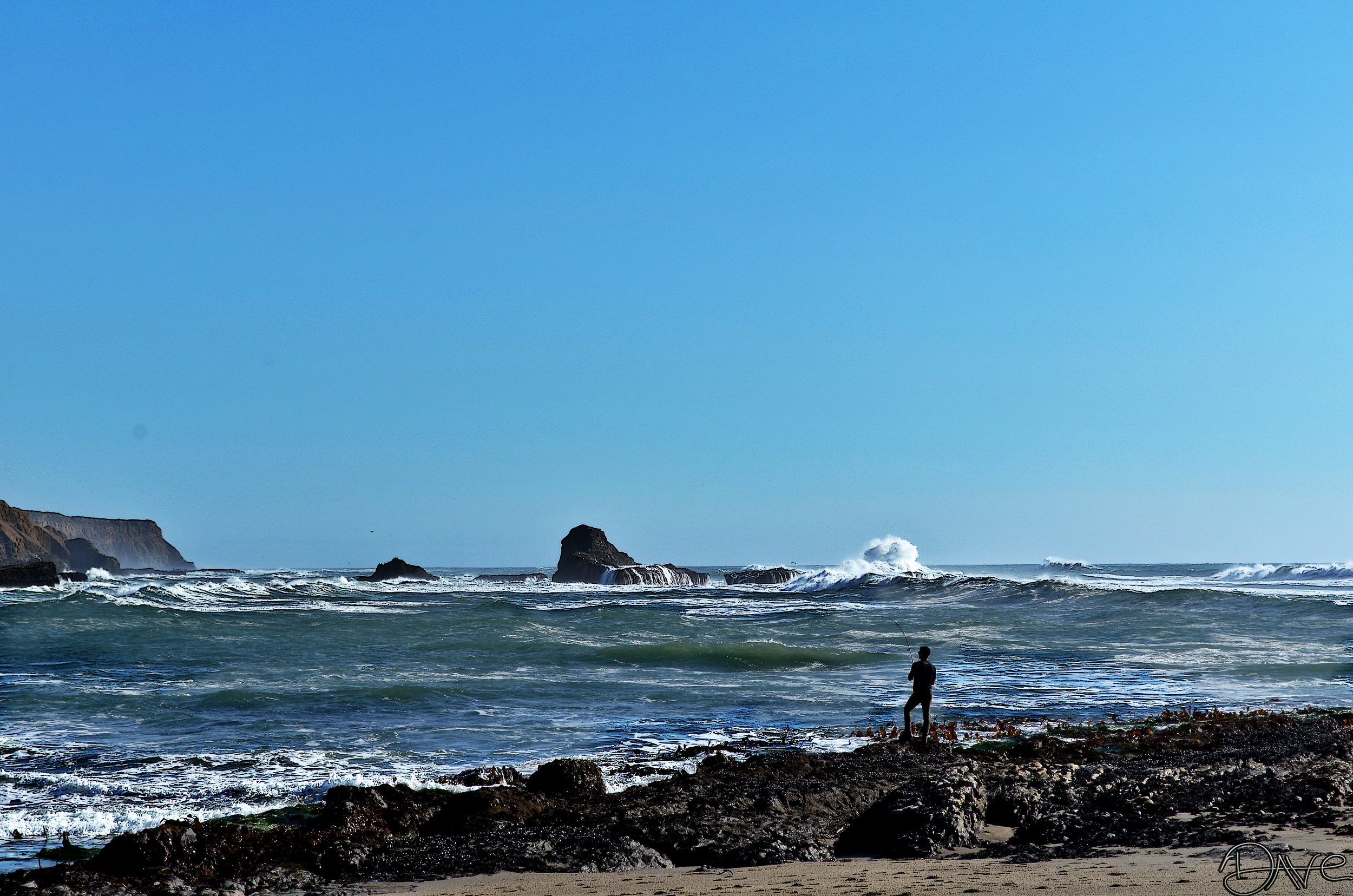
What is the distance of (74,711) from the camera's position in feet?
50.4

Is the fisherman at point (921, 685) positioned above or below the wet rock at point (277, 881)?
above

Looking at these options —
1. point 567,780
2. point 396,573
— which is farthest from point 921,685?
point 396,573

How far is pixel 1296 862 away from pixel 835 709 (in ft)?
32.7

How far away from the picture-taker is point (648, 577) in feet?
298

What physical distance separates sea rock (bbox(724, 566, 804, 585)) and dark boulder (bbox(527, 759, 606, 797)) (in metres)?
76.6

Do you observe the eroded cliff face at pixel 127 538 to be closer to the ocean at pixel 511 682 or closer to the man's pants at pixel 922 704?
the ocean at pixel 511 682

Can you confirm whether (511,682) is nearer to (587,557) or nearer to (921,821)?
(921,821)

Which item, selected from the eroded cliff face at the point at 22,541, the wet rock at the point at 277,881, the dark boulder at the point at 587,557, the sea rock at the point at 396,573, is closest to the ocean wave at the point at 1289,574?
the dark boulder at the point at 587,557

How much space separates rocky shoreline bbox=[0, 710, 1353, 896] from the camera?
24.1ft

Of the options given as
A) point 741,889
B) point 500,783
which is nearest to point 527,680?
point 500,783

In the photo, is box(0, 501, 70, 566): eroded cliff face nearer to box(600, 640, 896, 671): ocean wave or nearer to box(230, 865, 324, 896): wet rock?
box(600, 640, 896, 671): ocean wave

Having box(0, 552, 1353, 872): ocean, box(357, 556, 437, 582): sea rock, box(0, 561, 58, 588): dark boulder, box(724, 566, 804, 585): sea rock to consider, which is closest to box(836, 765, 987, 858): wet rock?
box(0, 552, 1353, 872): ocean

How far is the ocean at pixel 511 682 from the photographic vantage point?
37.1 ft
